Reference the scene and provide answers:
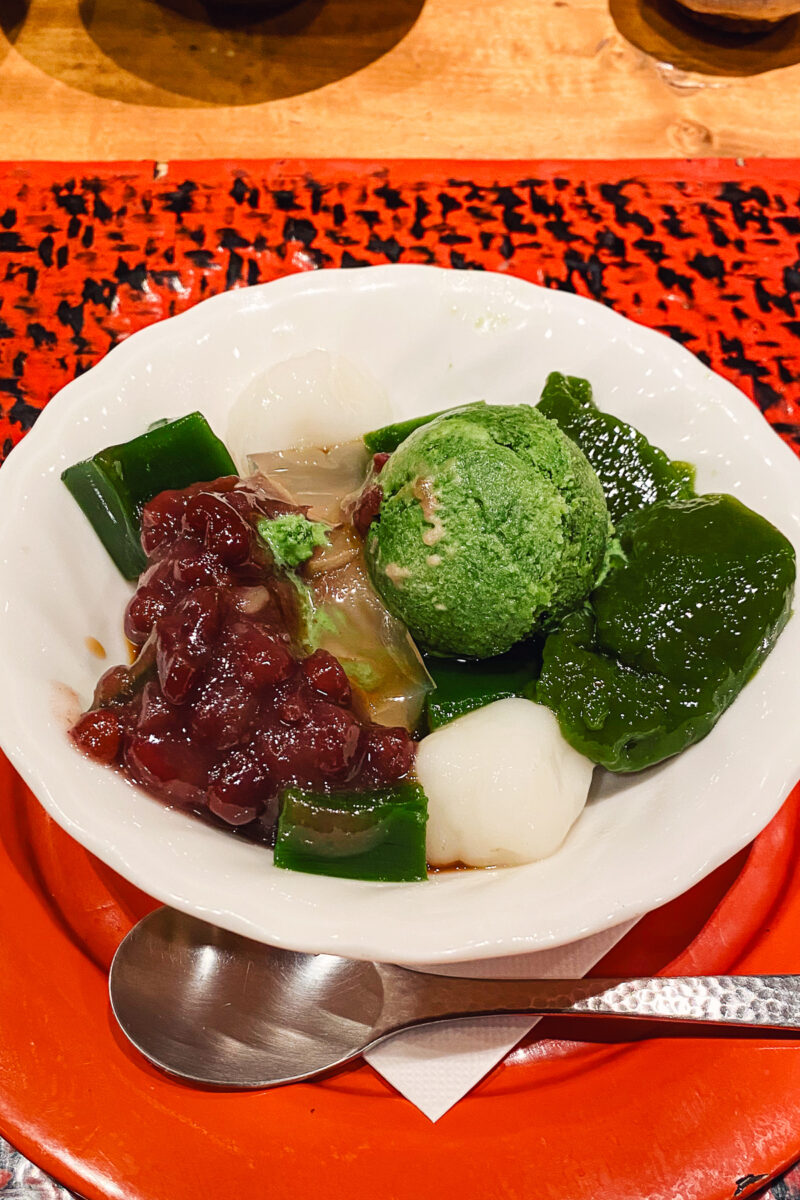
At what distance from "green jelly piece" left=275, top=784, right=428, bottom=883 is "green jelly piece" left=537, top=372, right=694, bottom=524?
818 millimetres

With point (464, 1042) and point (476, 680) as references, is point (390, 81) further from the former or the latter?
point (464, 1042)

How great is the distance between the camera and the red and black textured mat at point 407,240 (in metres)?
2.44

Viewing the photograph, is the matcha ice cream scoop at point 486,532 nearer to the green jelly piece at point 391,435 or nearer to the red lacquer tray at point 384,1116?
the green jelly piece at point 391,435

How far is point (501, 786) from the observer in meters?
1.47

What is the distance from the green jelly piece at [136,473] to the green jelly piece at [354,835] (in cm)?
67

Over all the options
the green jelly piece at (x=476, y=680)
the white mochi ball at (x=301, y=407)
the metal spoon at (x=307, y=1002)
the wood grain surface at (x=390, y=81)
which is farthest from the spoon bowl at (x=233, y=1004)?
the wood grain surface at (x=390, y=81)

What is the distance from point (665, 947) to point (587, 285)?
1.87 m

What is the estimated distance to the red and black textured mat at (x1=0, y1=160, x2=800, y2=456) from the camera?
2436 millimetres

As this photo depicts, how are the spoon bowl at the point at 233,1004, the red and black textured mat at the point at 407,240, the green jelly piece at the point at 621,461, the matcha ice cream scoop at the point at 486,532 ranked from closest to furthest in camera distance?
the spoon bowl at the point at 233,1004 < the matcha ice cream scoop at the point at 486,532 < the green jelly piece at the point at 621,461 < the red and black textured mat at the point at 407,240

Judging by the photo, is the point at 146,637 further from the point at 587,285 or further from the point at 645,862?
the point at 587,285

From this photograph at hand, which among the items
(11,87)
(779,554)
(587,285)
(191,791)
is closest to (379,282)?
(587,285)

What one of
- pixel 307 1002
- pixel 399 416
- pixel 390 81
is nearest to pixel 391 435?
pixel 399 416

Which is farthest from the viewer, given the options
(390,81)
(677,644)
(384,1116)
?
(390,81)

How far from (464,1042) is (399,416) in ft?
4.36
